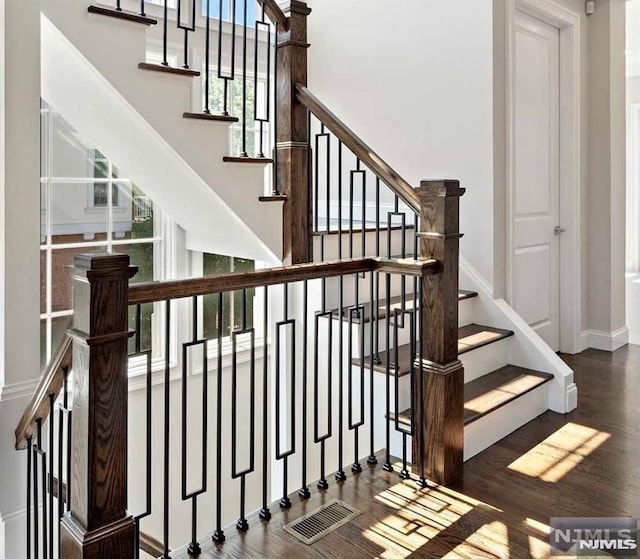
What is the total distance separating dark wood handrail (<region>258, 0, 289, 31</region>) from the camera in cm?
317

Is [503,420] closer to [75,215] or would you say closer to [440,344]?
[440,344]

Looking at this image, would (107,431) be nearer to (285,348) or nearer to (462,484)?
(462,484)

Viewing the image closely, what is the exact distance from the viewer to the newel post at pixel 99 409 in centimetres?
161

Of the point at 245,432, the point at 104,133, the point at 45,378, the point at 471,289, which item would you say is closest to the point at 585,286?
the point at 471,289

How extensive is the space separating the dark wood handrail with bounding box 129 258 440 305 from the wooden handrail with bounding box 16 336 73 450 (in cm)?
26

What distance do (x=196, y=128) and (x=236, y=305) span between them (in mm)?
2259

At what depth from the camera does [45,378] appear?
199cm

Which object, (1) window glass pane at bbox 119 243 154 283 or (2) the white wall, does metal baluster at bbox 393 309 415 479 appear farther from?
(1) window glass pane at bbox 119 243 154 283

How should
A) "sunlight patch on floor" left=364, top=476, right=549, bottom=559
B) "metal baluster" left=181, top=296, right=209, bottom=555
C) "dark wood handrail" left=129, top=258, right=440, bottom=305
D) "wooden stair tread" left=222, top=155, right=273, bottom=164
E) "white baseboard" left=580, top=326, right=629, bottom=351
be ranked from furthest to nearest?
"white baseboard" left=580, top=326, right=629, bottom=351, "wooden stair tread" left=222, top=155, right=273, bottom=164, "sunlight patch on floor" left=364, top=476, right=549, bottom=559, "metal baluster" left=181, top=296, right=209, bottom=555, "dark wood handrail" left=129, top=258, right=440, bottom=305

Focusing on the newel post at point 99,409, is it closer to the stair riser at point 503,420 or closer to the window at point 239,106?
the stair riser at point 503,420

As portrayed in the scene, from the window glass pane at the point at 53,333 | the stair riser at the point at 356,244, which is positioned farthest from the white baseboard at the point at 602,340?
the window glass pane at the point at 53,333

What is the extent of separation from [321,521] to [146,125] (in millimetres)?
1870

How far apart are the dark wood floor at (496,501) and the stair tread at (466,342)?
50cm

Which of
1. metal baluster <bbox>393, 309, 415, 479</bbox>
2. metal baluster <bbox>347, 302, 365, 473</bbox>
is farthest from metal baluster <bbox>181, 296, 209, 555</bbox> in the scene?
metal baluster <bbox>393, 309, 415, 479</bbox>
